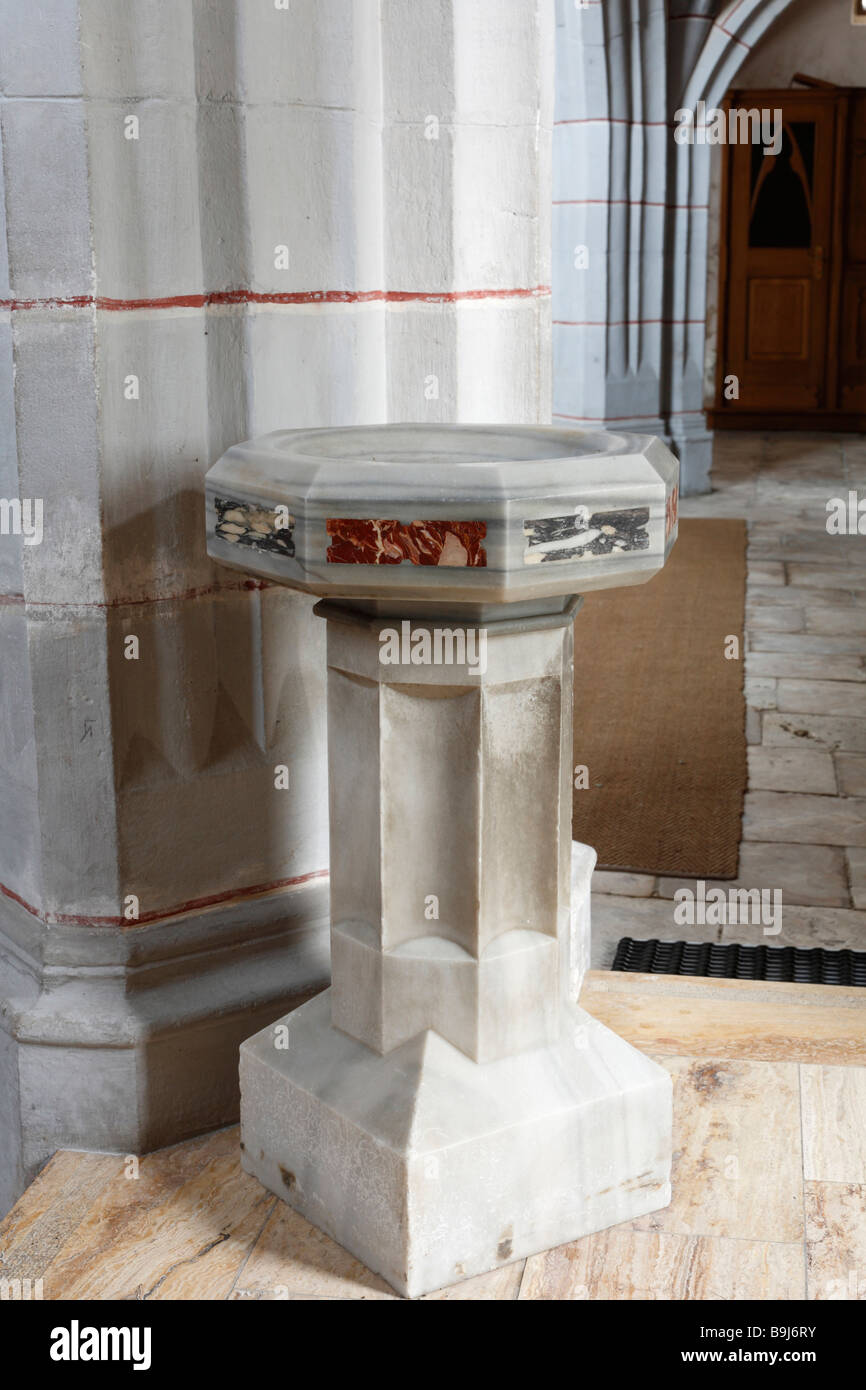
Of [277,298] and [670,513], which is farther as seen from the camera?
[277,298]

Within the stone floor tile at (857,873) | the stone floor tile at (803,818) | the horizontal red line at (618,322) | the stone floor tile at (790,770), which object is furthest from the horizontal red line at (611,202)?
the stone floor tile at (857,873)

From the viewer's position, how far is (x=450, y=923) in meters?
1.90

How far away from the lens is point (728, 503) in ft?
28.0

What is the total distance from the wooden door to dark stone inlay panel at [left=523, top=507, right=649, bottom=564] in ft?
32.0

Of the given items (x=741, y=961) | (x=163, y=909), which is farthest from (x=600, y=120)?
(x=163, y=909)

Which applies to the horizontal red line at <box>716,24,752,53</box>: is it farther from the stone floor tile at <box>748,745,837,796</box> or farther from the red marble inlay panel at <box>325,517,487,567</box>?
the red marble inlay panel at <box>325,517,487,567</box>

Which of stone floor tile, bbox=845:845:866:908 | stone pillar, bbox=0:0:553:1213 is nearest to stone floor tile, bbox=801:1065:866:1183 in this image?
stone pillar, bbox=0:0:553:1213

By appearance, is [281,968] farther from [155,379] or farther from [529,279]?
[529,279]

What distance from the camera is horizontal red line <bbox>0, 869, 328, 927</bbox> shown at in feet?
7.07

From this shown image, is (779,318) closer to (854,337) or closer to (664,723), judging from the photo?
(854,337)

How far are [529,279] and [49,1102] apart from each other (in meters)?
1.39

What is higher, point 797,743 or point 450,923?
point 450,923

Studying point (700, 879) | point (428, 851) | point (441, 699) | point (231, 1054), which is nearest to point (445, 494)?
point (441, 699)

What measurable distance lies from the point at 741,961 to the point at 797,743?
5.04 feet
